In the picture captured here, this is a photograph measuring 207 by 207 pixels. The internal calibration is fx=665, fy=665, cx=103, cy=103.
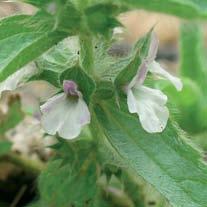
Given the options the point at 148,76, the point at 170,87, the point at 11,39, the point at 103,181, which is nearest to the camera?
the point at 11,39

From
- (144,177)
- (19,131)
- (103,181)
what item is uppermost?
(144,177)

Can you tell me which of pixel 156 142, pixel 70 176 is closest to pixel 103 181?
pixel 70 176

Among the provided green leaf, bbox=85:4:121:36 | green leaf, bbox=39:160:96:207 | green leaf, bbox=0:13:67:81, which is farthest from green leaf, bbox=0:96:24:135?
green leaf, bbox=85:4:121:36

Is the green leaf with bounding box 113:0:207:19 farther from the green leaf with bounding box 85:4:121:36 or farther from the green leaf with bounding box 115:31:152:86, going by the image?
the green leaf with bounding box 115:31:152:86

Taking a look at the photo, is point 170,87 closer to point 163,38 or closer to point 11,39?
point 11,39

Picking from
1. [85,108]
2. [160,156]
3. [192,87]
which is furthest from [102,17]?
[192,87]

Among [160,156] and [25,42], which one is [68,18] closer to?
[25,42]

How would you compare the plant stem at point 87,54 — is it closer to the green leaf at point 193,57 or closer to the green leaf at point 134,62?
the green leaf at point 134,62
